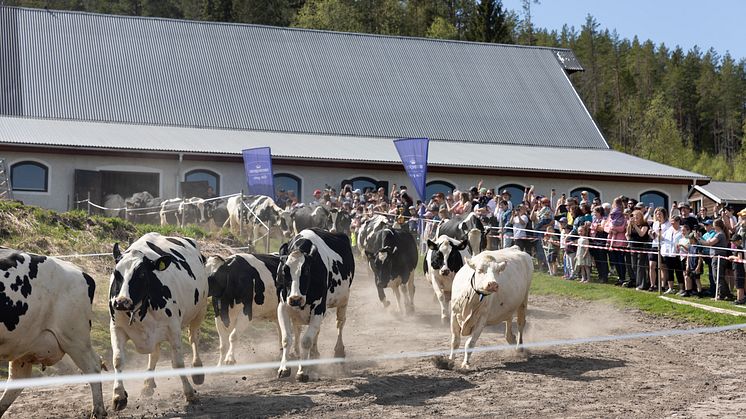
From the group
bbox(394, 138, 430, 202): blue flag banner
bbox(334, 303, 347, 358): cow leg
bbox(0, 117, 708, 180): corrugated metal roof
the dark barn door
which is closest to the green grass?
bbox(394, 138, 430, 202): blue flag banner

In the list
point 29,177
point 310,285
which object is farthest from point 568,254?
point 29,177

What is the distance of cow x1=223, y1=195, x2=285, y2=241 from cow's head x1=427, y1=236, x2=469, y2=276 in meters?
10.2

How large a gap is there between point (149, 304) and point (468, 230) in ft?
37.1

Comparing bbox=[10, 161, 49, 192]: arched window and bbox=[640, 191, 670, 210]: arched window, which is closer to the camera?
bbox=[10, 161, 49, 192]: arched window

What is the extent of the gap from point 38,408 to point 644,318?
12.0m

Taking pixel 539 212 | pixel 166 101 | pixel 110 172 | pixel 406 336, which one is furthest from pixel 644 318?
pixel 166 101

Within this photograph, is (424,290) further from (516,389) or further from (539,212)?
(516,389)

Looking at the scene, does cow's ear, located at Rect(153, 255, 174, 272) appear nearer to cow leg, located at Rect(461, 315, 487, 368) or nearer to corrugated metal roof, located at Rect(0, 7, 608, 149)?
cow leg, located at Rect(461, 315, 487, 368)

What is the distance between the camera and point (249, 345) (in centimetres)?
1778

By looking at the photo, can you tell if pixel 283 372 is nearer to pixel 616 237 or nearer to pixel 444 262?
pixel 444 262

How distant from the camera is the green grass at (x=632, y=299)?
19.9 metres

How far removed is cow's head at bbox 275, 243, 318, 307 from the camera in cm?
1454

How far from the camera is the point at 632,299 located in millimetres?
22109

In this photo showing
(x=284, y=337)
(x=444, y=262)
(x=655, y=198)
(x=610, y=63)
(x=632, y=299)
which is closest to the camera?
(x=284, y=337)
